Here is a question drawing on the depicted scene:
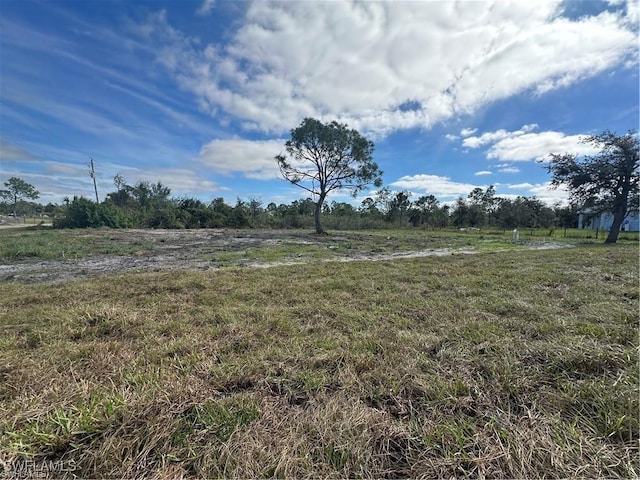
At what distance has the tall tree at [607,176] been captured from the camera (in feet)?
45.5

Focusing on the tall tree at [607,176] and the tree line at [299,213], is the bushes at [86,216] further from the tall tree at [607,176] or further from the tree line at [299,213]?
the tall tree at [607,176]

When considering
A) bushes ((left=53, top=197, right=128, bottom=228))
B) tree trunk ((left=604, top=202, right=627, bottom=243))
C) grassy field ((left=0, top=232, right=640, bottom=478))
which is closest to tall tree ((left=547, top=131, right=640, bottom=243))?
tree trunk ((left=604, top=202, right=627, bottom=243))

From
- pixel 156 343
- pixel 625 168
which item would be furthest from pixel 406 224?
pixel 156 343

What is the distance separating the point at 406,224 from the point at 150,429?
135 feet

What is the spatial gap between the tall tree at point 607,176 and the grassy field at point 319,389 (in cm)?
1682

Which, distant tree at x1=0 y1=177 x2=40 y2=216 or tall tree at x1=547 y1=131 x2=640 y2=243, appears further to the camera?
distant tree at x1=0 y1=177 x2=40 y2=216

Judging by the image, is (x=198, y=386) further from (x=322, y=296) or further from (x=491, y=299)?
(x=491, y=299)

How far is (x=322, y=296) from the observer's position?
155 inches

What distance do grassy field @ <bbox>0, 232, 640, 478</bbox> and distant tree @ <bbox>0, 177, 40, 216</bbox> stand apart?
68.6m

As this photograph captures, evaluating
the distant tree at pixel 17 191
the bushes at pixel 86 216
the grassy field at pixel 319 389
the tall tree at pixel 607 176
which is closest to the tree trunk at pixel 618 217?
the tall tree at pixel 607 176

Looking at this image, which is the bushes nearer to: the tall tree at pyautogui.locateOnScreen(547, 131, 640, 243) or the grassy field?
the grassy field

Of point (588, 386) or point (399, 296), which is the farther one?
point (399, 296)

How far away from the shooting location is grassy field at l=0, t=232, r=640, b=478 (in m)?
1.23

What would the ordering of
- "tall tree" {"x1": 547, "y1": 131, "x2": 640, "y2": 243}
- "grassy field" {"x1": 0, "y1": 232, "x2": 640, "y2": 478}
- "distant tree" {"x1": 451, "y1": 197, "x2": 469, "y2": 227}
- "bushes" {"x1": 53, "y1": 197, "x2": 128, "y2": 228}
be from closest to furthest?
"grassy field" {"x1": 0, "y1": 232, "x2": 640, "y2": 478} < "tall tree" {"x1": 547, "y1": 131, "x2": 640, "y2": 243} < "bushes" {"x1": 53, "y1": 197, "x2": 128, "y2": 228} < "distant tree" {"x1": 451, "y1": 197, "x2": 469, "y2": 227}
